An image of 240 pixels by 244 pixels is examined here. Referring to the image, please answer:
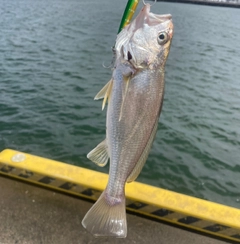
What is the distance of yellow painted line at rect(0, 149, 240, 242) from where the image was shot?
3176mm

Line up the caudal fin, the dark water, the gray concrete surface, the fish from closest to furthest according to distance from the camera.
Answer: the fish
the caudal fin
the gray concrete surface
the dark water

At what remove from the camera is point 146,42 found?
208 cm

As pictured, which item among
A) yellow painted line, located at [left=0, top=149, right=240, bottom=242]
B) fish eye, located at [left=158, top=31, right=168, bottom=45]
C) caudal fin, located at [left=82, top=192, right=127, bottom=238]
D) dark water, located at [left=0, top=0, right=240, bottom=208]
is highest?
fish eye, located at [left=158, top=31, right=168, bottom=45]

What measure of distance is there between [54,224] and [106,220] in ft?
4.23

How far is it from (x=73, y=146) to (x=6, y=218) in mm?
3419

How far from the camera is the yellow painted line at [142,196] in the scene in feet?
10.4

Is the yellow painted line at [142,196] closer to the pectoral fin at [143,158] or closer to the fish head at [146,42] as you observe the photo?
the pectoral fin at [143,158]

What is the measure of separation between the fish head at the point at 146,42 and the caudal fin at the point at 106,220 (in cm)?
103

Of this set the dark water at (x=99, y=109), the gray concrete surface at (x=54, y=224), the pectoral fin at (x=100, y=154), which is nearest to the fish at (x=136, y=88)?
the pectoral fin at (x=100, y=154)

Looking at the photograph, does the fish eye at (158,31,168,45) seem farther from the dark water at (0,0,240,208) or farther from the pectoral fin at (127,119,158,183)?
the dark water at (0,0,240,208)

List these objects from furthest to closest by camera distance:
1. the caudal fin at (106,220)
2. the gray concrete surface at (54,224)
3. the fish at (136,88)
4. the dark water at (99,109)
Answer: the dark water at (99,109)
the gray concrete surface at (54,224)
the caudal fin at (106,220)
the fish at (136,88)

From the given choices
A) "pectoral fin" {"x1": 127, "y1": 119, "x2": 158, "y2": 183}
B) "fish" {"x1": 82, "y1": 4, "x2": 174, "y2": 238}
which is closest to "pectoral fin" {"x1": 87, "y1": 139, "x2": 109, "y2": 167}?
"fish" {"x1": 82, "y1": 4, "x2": 174, "y2": 238}

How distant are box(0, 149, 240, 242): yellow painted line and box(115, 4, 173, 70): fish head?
1.76 metres

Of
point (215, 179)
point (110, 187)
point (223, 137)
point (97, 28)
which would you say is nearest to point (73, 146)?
point (215, 179)
